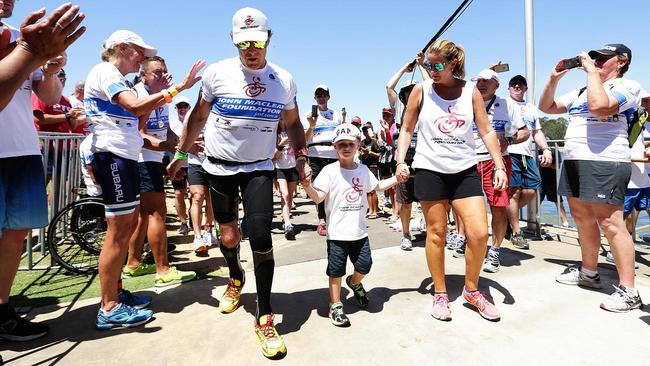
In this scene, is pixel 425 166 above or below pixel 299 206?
above

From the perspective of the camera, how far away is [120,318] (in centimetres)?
274

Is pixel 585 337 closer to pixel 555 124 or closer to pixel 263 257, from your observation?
pixel 263 257

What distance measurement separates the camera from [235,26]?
2.63 metres

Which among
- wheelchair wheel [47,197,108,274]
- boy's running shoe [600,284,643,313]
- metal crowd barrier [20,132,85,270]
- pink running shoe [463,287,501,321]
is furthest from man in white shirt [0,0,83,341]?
boy's running shoe [600,284,643,313]

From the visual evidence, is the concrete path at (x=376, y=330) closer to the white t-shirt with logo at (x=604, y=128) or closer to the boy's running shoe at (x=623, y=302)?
the boy's running shoe at (x=623, y=302)

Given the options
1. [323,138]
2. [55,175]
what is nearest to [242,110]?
[55,175]

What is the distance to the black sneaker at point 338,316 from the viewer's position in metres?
2.71

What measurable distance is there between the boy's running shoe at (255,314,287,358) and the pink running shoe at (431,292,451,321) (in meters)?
1.22

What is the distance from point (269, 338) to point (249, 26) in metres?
2.13

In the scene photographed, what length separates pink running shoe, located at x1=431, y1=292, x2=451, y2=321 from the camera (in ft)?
9.23

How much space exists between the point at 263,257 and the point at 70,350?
137 cm

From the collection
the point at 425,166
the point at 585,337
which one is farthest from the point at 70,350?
the point at 585,337

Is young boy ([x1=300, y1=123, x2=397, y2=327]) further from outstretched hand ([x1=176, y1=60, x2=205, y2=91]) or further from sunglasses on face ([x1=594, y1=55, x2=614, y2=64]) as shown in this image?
sunglasses on face ([x1=594, y1=55, x2=614, y2=64])

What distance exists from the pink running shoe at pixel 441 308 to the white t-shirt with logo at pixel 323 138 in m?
3.60
